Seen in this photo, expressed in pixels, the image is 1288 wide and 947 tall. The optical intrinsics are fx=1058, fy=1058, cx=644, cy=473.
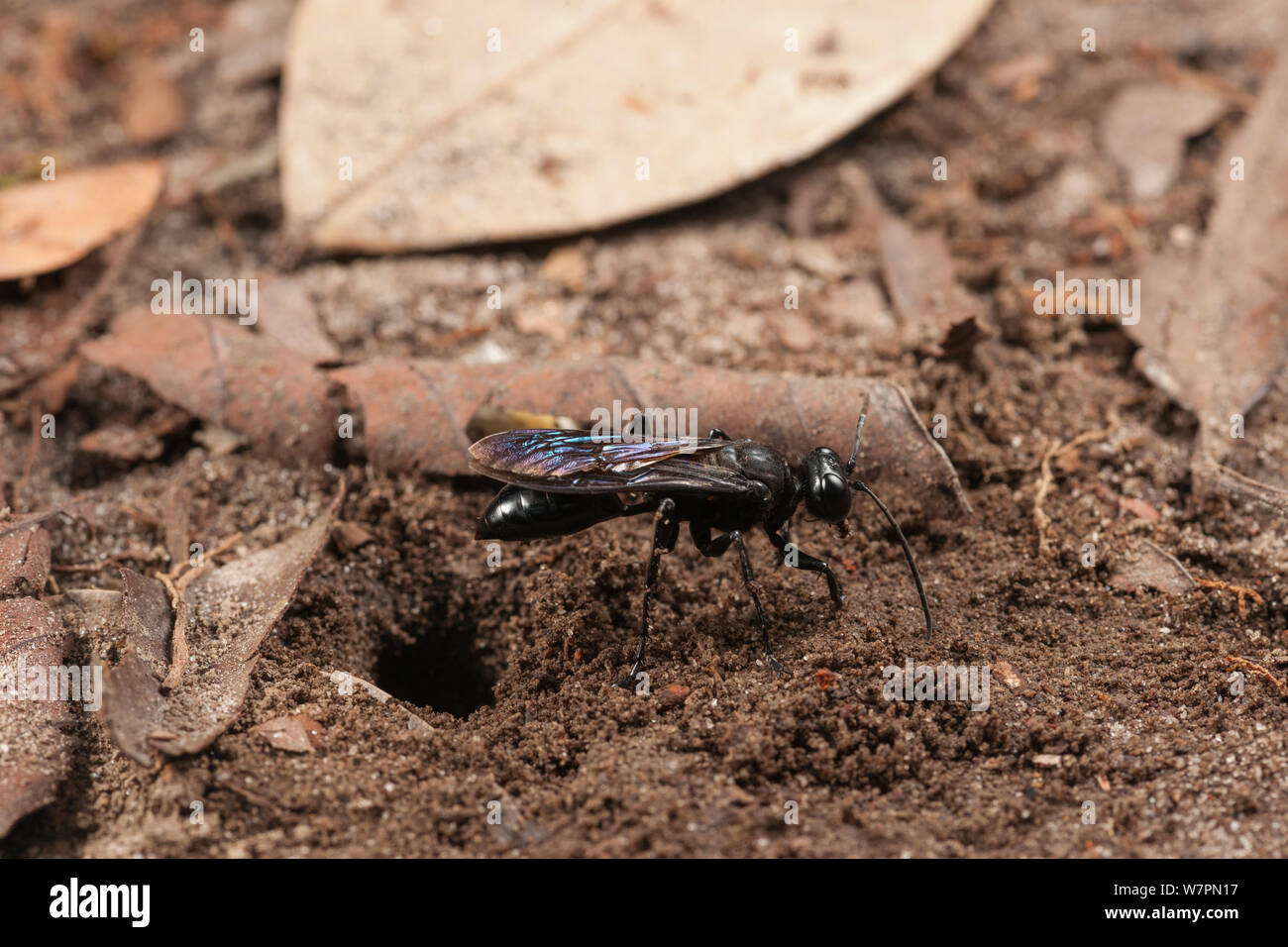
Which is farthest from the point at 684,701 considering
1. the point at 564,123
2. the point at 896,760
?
the point at 564,123

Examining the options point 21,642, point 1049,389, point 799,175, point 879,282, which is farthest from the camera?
point 799,175

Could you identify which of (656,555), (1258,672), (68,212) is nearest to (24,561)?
(656,555)

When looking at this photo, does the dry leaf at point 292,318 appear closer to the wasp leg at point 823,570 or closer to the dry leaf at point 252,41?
the dry leaf at point 252,41

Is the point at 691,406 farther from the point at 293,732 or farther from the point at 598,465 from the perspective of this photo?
the point at 293,732

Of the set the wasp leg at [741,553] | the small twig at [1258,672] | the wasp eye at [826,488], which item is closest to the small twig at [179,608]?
the wasp leg at [741,553]
